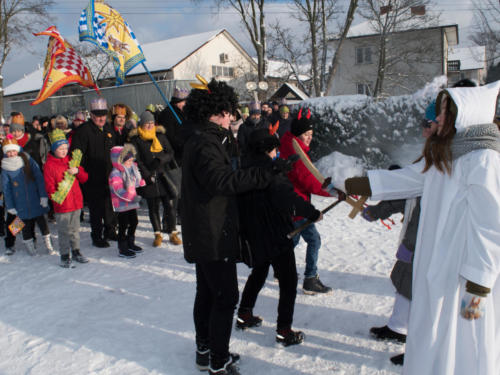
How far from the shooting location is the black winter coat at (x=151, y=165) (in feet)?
18.1

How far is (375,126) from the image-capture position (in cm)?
950

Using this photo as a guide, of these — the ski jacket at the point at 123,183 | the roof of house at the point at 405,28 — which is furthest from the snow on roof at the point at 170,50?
the ski jacket at the point at 123,183

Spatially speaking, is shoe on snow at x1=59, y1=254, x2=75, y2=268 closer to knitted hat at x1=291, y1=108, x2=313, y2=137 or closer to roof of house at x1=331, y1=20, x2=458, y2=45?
knitted hat at x1=291, y1=108, x2=313, y2=137

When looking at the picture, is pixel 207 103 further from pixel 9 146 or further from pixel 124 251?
pixel 9 146

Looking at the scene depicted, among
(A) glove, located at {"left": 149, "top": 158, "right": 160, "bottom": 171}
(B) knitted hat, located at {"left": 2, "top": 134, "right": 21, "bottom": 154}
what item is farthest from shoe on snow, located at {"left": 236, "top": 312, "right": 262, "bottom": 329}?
(B) knitted hat, located at {"left": 2, "top": 134, "right": 21, "bottom": 154}

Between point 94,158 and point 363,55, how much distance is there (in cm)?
3046

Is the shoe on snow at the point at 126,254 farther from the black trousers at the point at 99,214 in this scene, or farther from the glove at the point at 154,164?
the glove at the point at 154,164

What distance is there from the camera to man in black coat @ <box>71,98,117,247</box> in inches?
225

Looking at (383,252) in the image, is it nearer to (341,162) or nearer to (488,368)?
(488,368)

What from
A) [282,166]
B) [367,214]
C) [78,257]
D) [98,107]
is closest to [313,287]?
Result: [367,214]

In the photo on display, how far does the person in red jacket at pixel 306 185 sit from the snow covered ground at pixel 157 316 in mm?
155

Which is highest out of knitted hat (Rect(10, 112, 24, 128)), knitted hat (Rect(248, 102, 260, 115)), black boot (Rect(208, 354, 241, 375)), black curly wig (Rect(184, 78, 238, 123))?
knitted hat (Rect(248, 102, 260, 115))

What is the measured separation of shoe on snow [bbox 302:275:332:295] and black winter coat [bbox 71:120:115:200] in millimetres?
3384

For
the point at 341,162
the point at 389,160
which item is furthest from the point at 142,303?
the point at 389,160
